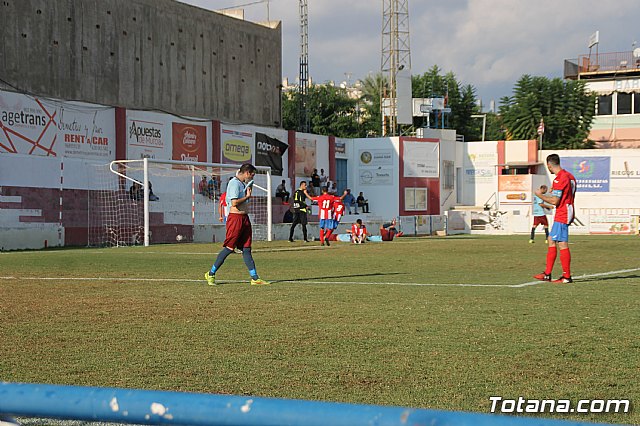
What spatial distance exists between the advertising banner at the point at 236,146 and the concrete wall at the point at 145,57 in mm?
2483

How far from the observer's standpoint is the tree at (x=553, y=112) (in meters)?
71.5

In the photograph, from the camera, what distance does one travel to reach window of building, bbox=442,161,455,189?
2335 inches

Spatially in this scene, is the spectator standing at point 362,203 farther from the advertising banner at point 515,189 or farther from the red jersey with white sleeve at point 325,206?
the red jersey with white sleeve at point 325,206

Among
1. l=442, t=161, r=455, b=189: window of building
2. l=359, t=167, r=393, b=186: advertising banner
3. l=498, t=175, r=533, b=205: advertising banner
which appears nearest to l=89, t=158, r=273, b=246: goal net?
l=359, t=167, r=393, b=186: advertising banner

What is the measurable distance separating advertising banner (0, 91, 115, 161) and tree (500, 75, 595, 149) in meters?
41.3

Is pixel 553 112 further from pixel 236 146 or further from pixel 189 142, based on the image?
pixel 189 142

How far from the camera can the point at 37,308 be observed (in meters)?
10.7

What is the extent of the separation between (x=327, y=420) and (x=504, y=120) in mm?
74319

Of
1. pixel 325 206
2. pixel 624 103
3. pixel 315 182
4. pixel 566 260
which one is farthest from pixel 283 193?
pixel 624 103

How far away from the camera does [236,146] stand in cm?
4612

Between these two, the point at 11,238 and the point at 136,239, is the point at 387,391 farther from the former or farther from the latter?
the point at 136,239

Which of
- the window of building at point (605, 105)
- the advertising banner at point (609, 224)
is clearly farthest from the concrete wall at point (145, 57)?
the window of building at point (605, 105)

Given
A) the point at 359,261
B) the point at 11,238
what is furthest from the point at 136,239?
the point at 359,261

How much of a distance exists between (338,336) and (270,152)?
4032 cm
